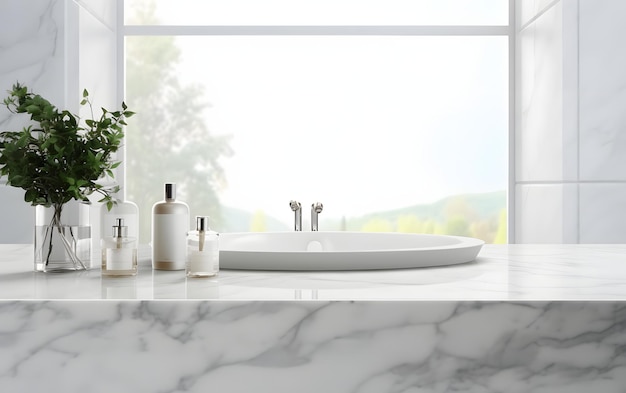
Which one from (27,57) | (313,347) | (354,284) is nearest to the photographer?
(313,347)

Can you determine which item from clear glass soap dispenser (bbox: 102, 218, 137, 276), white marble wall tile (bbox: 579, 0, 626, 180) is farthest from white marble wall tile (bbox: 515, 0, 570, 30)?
clear glass soap dispenser (bbox: 102, 218, 137, 276)

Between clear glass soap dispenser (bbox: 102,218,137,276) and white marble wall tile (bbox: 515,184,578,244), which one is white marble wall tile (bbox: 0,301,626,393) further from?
white marble wall tile (bbox: 515,184,578,244)

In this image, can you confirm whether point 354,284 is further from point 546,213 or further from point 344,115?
Answer: point 344,115

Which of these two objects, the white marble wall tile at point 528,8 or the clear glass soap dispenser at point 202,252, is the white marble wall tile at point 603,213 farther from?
the clear glass soap dispenser at point 202,252

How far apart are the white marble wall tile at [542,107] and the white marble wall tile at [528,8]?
3 cm

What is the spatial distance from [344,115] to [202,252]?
2366mm

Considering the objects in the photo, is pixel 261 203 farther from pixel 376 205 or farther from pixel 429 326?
pixel 429 326

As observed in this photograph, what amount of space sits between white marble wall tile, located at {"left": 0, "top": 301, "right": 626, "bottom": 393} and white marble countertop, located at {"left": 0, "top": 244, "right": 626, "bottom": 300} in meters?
0.02

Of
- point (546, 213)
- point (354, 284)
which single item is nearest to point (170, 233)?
point (354, 284)

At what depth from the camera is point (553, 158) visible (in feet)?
8.57

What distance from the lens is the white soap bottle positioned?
108cm

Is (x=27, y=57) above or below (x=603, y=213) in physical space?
above

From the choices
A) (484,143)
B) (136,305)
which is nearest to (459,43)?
(484,143)

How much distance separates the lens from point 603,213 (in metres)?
2.46
